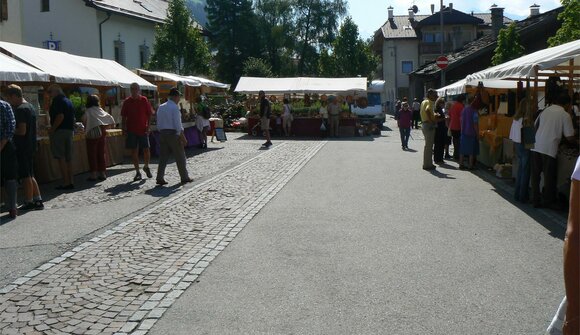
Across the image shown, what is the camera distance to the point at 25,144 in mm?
10352

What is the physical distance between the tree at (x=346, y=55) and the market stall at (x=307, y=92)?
34067 mm

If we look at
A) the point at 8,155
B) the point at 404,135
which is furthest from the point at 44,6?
the point at 8,155

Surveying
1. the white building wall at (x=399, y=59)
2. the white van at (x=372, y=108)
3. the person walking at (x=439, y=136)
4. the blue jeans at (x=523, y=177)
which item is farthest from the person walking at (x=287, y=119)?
the white building wall at (x=399, y=59)

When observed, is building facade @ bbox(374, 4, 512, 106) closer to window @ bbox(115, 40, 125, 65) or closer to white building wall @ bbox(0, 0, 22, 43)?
window @ bbox(115, 40, 125, 65)

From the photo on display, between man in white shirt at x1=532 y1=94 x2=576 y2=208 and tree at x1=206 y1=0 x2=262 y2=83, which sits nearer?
man in white shirt at x1=532 y1=94 x2=576 y2=208

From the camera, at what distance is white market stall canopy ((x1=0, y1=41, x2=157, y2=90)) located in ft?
46.5

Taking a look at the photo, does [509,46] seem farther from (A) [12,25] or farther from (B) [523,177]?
(B) [523,177]

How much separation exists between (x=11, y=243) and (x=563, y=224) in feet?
22.2

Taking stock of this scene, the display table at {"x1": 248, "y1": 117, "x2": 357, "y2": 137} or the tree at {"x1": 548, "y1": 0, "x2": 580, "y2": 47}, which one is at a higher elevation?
the tree at {"x1": 548, "y1": 0, "x2": 580, "y2": 47}

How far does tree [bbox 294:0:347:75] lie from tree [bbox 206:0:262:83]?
4.41 m

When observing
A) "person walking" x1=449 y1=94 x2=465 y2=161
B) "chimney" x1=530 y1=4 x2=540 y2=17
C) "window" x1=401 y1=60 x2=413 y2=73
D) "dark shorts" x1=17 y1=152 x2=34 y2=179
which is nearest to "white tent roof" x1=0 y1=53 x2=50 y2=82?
"dark shorts" x1=17 y1=152 x2=34 y2=179

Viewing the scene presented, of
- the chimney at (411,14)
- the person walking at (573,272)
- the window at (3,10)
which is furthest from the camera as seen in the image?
the chimney at (411,14)

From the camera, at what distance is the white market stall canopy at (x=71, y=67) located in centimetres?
1418

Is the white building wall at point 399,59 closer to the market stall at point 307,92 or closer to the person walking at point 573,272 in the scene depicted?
the market stall at point 307,92
